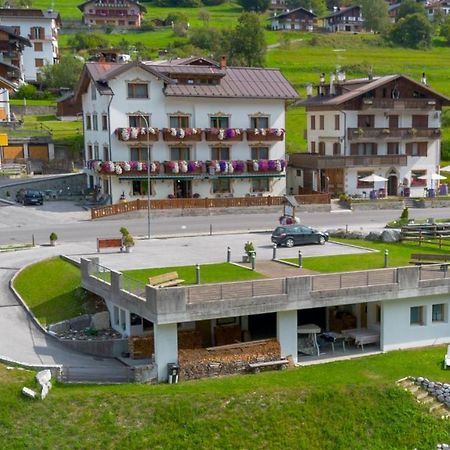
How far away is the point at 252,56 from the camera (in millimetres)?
113000

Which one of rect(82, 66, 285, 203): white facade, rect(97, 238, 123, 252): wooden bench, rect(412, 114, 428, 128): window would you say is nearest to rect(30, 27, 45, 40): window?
rect(82, 66, 285, 203): white facade

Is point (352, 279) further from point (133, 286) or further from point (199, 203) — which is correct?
point (199, 203)

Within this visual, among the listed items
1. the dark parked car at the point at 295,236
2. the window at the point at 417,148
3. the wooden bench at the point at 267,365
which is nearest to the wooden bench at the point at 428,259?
the dark parked car at the point at 295,236

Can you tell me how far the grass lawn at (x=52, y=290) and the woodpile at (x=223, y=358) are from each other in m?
7.57

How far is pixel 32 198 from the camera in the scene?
63.1m

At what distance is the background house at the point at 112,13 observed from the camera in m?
163

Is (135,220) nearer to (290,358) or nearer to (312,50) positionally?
(290,358)

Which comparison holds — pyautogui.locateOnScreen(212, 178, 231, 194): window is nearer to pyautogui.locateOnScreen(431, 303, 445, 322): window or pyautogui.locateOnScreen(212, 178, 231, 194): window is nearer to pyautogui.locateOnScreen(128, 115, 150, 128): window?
pyautogui.locateOnScreen(128, 115, 150, 128): window

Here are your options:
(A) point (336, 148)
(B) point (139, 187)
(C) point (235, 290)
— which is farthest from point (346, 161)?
(C) point (235, 290)

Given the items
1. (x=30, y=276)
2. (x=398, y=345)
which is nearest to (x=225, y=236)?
(x=30, y=276)

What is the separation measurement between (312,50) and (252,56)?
94.6ft

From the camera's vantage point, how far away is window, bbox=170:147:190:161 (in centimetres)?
6581

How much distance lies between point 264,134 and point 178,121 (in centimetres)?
736

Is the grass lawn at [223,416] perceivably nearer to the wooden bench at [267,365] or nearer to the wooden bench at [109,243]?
the wooden bench at [267,365]
